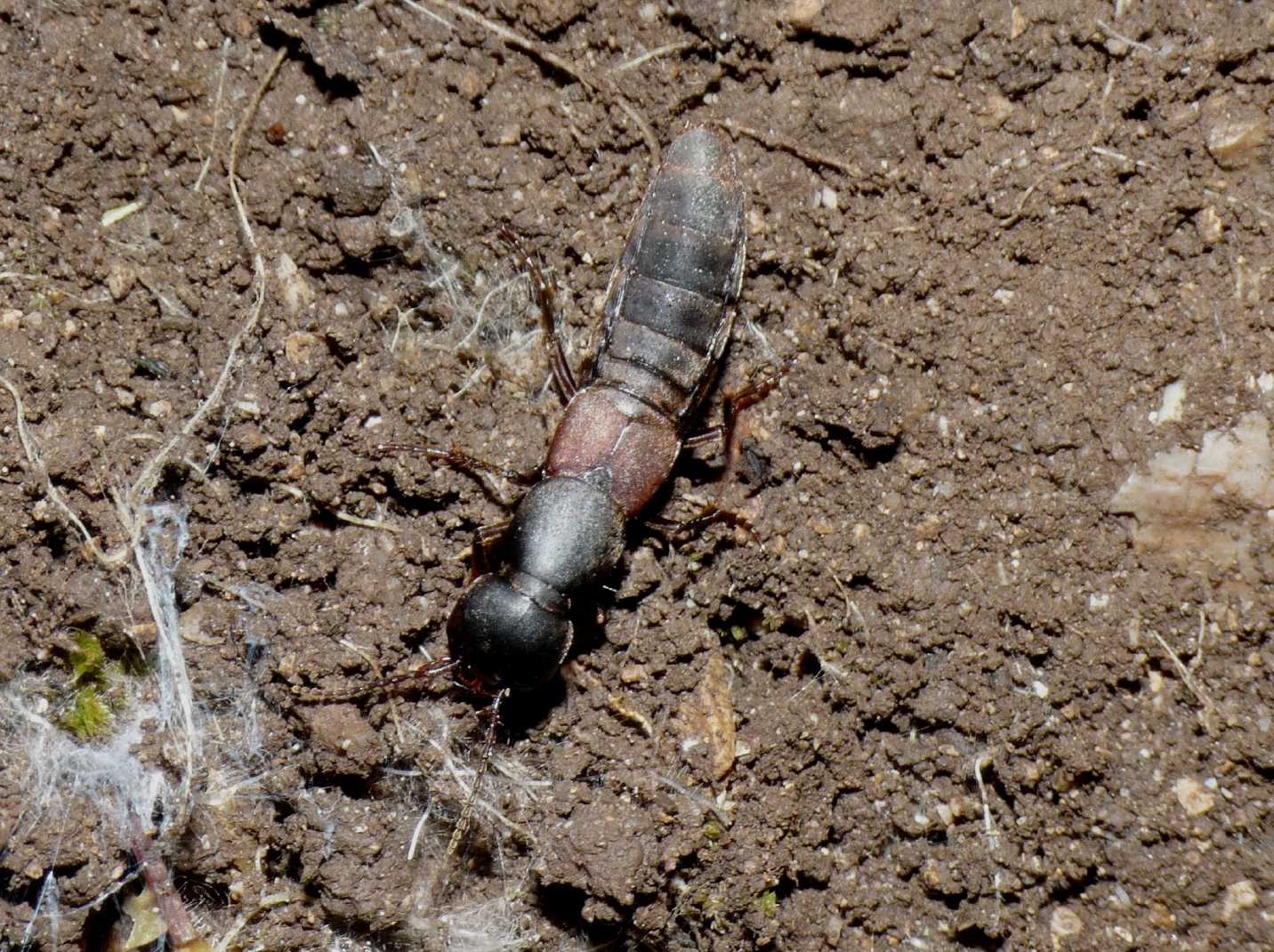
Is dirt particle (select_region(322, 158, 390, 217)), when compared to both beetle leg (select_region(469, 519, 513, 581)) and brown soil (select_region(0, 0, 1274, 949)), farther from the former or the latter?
beetle leg (select_region(469, 519, 513, 581))

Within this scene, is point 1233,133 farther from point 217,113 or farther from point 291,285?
point 217,113

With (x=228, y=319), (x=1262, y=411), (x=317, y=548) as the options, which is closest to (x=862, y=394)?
(x=1262, y=411)

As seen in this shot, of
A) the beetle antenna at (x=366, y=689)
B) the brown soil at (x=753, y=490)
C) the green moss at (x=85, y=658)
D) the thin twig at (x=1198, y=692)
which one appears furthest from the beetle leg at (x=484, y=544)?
the thin twig at (x=1198, y=692)

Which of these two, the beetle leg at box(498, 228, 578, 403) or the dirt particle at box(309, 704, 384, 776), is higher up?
the beetle leg at box(498, 228, 578, 403)

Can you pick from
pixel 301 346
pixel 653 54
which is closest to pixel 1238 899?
pixel 653 54

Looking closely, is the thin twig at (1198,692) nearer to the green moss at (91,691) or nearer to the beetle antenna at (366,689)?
the beetle antenna at (366,689)

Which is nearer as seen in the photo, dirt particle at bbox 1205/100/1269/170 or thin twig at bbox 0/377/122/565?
thin twig at bbox 0/377/122/565

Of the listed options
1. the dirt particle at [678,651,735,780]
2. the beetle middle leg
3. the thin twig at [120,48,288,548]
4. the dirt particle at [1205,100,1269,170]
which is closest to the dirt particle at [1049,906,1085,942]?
the dirt particle at [678,651,735,780]
